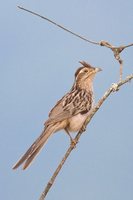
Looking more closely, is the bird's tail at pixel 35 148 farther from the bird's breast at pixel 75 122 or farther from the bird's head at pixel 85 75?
the bird's head at pixel 85 75

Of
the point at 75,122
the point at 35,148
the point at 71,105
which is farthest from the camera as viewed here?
the point at 71,105

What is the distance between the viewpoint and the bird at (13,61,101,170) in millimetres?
2722

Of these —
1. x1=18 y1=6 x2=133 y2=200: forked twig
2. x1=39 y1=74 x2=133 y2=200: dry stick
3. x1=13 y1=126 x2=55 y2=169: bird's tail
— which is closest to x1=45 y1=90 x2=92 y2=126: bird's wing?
x1=13 y1=126 x2=55 y2=169: bird's tail

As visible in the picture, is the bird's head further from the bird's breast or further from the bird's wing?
the bird's breast

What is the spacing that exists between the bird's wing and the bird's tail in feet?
0.49

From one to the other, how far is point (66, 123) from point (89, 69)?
0.38 m

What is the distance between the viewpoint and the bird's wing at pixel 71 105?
281cm

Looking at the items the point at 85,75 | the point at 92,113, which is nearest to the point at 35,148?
the point at 92,113

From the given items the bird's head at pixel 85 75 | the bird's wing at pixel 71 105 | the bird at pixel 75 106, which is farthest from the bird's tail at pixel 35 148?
the bird's head at pixel 85 75

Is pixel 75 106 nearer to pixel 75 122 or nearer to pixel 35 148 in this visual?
pixel 75 122

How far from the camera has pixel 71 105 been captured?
2959 millimetres

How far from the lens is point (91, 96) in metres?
3.17

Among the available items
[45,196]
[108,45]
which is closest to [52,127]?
[108,45]

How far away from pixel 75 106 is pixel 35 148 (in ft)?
3.34
